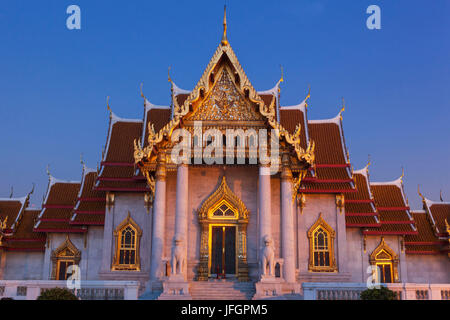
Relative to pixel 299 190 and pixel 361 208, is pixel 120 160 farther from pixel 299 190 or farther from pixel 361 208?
pixel 361 208

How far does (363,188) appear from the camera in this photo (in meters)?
22.6

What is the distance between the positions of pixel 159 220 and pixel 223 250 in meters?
2.53

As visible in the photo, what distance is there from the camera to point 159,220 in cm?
1812

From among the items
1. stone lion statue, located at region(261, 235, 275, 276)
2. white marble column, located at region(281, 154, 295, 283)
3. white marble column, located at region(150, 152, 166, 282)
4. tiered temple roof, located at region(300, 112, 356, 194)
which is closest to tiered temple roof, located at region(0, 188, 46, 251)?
white marble column, located at region(150, 152, 166, 282)

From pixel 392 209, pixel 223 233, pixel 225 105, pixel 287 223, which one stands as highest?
pixel 225 105

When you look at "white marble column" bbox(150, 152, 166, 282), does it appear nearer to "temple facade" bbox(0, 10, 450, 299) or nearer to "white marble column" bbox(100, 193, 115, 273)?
"temple facade" bbox(0, 10, 450, 299)

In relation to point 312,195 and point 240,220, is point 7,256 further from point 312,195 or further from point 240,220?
point 312,195

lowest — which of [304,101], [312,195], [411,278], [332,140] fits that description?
[411,278]

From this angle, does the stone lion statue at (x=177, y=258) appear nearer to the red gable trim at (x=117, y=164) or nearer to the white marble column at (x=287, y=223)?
the white marble column at (x=287, y=223)

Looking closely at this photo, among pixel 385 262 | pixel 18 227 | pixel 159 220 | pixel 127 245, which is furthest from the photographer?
pixel 18 227

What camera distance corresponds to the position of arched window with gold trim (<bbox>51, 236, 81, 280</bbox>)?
22.0 m

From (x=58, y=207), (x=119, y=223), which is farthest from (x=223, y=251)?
(x=58, y=207)
